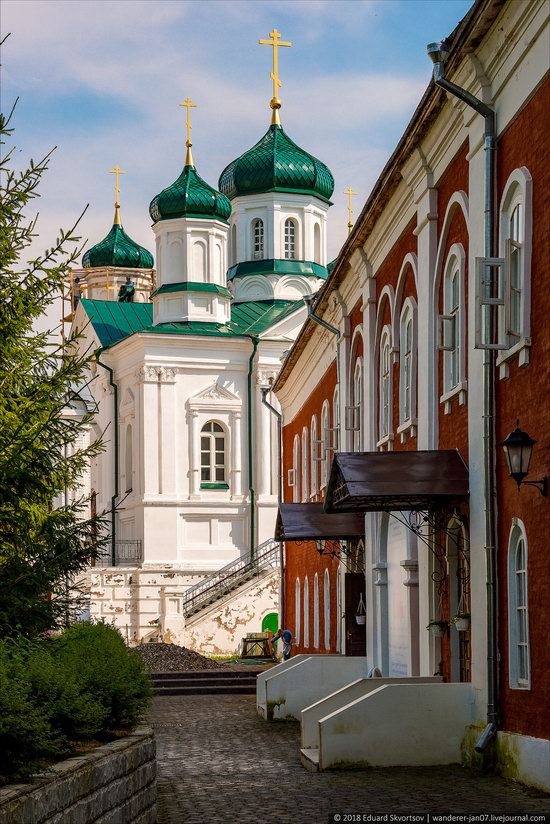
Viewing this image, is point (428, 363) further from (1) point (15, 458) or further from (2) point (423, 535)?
(1) point (15, 458)

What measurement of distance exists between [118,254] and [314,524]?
160 ft

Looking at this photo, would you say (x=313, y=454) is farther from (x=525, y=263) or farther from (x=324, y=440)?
(x=525, y=263)

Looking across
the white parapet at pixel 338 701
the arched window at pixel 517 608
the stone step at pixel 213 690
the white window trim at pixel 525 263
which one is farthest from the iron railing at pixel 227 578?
the white window trim at pixel 525 263

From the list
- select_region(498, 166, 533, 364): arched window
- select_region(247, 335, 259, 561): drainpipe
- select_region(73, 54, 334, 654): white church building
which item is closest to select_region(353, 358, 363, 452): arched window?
select_region(498, 166, 533, 364): arched window

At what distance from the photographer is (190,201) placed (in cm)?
5078

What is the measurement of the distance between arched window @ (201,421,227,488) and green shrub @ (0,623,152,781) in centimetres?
3520

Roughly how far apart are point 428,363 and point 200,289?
34.5 metres

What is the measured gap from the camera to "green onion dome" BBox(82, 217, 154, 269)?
70875 mm

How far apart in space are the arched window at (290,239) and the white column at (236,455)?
8.04 metres

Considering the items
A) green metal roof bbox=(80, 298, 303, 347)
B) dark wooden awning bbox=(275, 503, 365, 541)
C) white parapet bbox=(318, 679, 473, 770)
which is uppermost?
green metal roof bbox=(80, 298, 303, 347)

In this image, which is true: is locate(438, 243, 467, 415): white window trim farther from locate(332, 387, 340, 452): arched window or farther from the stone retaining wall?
locate(332, 387, 340, 452): arched window

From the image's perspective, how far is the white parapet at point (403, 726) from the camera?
14.0m

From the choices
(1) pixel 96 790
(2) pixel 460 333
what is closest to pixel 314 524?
(2) pixel 460 333

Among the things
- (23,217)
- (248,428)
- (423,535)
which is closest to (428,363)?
(423,535)
